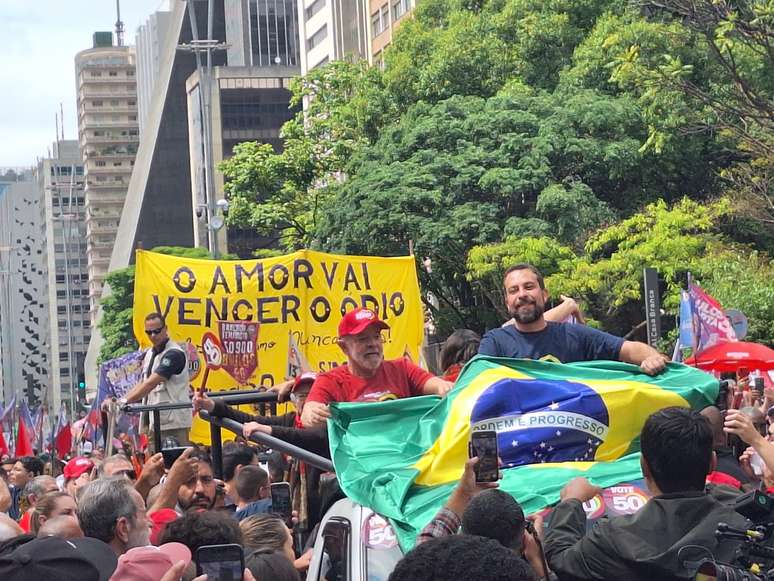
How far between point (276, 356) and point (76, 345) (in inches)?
6665

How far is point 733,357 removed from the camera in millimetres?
15883

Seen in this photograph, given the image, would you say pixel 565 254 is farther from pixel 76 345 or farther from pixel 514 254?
pixel 76 345

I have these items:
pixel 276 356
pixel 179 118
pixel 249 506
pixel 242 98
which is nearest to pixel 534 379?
pixel 249 506

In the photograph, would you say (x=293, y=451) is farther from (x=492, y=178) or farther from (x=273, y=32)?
(x=273, y=32)

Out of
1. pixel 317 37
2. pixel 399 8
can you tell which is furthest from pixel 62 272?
pixel 399 8

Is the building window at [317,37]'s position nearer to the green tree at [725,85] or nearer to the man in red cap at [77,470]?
the green tree at [725,85]

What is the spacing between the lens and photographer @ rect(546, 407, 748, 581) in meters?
4.42

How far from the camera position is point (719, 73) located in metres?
34.3

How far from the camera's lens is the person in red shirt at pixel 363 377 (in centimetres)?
704

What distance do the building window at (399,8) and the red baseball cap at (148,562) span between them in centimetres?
6019

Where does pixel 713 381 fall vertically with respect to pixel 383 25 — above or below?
below

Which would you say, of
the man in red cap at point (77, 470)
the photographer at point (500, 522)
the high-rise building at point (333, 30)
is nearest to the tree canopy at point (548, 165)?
the man in red cap at point (77, 470)

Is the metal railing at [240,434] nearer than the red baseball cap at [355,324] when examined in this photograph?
Yes

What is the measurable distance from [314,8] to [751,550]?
79.1 meters
